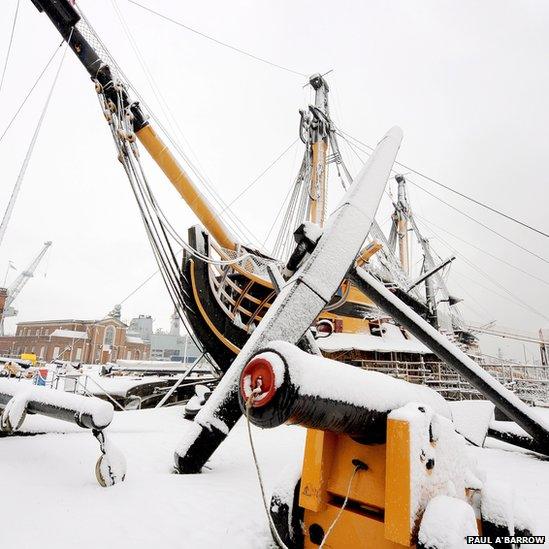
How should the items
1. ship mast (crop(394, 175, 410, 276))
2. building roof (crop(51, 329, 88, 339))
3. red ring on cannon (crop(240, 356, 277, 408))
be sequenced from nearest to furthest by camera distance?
1. red ring on cannon (crop(240, 356, 277, 408))
2. ship mast (crop(394, 175, 410, 276))
3. building roof (crop(51, 329, 88, 339))

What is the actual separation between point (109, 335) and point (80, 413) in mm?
60271

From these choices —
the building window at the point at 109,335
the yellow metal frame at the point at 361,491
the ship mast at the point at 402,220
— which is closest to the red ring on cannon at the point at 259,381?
the yellow metal frame at the point at 361,491

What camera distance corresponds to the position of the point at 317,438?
198 cm

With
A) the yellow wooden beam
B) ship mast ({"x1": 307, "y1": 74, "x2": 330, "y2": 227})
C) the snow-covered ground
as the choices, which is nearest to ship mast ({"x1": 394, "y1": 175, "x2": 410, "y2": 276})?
ship mast ({"x1": 307, "y1": 74, "x2": 330, "y2": 227})

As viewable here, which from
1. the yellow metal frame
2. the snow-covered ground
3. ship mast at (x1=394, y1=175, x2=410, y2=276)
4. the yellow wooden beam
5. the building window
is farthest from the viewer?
the building window

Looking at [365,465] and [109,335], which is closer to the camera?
[365,465]

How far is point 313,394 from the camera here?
1531mm

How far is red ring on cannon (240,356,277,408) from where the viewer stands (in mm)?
1454

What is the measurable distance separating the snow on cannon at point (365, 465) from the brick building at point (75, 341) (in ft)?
185

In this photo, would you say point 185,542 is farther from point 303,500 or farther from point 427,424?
point 427,424

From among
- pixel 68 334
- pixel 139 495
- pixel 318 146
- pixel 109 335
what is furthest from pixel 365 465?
pixel 68 334

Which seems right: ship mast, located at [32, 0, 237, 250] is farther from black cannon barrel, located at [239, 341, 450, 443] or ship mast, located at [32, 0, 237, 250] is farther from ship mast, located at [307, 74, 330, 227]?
ship mast, located at [307, 74, 330, 227]

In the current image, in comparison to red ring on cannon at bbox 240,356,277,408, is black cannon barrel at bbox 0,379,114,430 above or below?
below

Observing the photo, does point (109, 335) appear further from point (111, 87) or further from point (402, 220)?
point (111, 87)
